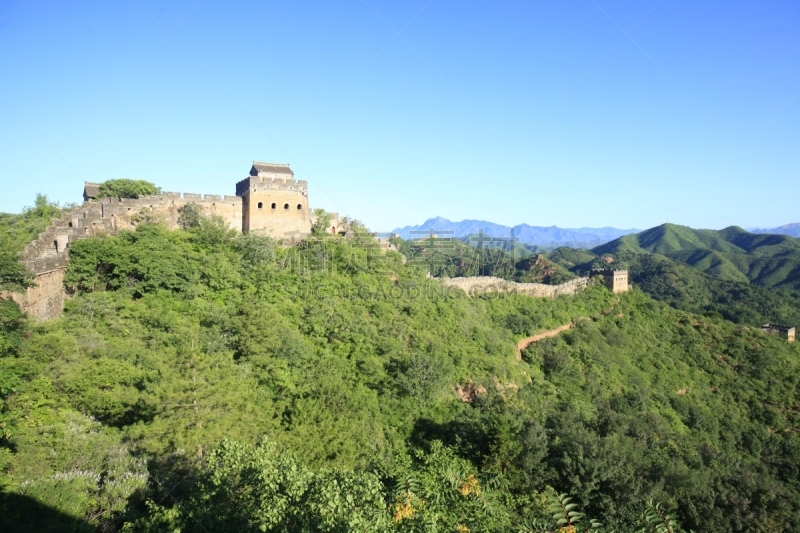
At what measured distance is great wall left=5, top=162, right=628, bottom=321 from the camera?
51.7 feet

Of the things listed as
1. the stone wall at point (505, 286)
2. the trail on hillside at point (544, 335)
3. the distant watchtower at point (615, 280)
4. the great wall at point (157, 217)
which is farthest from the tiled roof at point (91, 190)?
the distant watchtower at point (615, 280)

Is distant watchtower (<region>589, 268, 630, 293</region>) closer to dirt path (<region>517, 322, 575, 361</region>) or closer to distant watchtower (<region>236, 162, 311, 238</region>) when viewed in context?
dirt path (<region>517, 322, 575, 361</region>)

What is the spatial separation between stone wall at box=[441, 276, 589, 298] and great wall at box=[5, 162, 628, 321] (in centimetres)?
29

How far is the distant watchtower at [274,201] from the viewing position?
22.4m

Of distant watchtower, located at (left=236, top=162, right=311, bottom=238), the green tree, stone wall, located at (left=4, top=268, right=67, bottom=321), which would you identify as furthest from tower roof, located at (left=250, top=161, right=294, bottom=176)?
stone wall, located at (left=4, top=268, right=67, bottom=321)

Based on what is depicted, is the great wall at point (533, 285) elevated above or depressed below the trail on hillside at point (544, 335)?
above

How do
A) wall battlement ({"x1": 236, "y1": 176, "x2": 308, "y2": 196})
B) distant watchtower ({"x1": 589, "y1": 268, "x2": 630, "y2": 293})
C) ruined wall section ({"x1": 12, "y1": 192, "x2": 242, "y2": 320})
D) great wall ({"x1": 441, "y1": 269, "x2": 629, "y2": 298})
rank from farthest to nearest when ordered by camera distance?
1. distant watchtower ({"x1": 589, "y1": 268, "x2": 630, "y2": 293})
2. great wall ({"x1": 441, "y1": 269, "x2": 629, "y2": 298})
3. wall battlement ({"x1": 236, "y1": 176, "x2": 308, "y2": 196})
4. ruined wall section ({"x1": 12, "y1": 192, "x2": 242, "y2": 320})

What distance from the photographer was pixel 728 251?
4139 inches

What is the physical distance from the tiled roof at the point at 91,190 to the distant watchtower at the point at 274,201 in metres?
7.91

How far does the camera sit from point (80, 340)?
1367cm

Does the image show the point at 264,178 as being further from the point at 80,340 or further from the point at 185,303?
the point at 80,340

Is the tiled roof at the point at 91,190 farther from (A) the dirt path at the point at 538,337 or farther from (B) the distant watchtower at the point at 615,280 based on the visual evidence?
(B) the distant watchtower at the point at 615,280

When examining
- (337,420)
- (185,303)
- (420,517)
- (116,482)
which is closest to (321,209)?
(185,303)

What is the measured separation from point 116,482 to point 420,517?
6.06m
